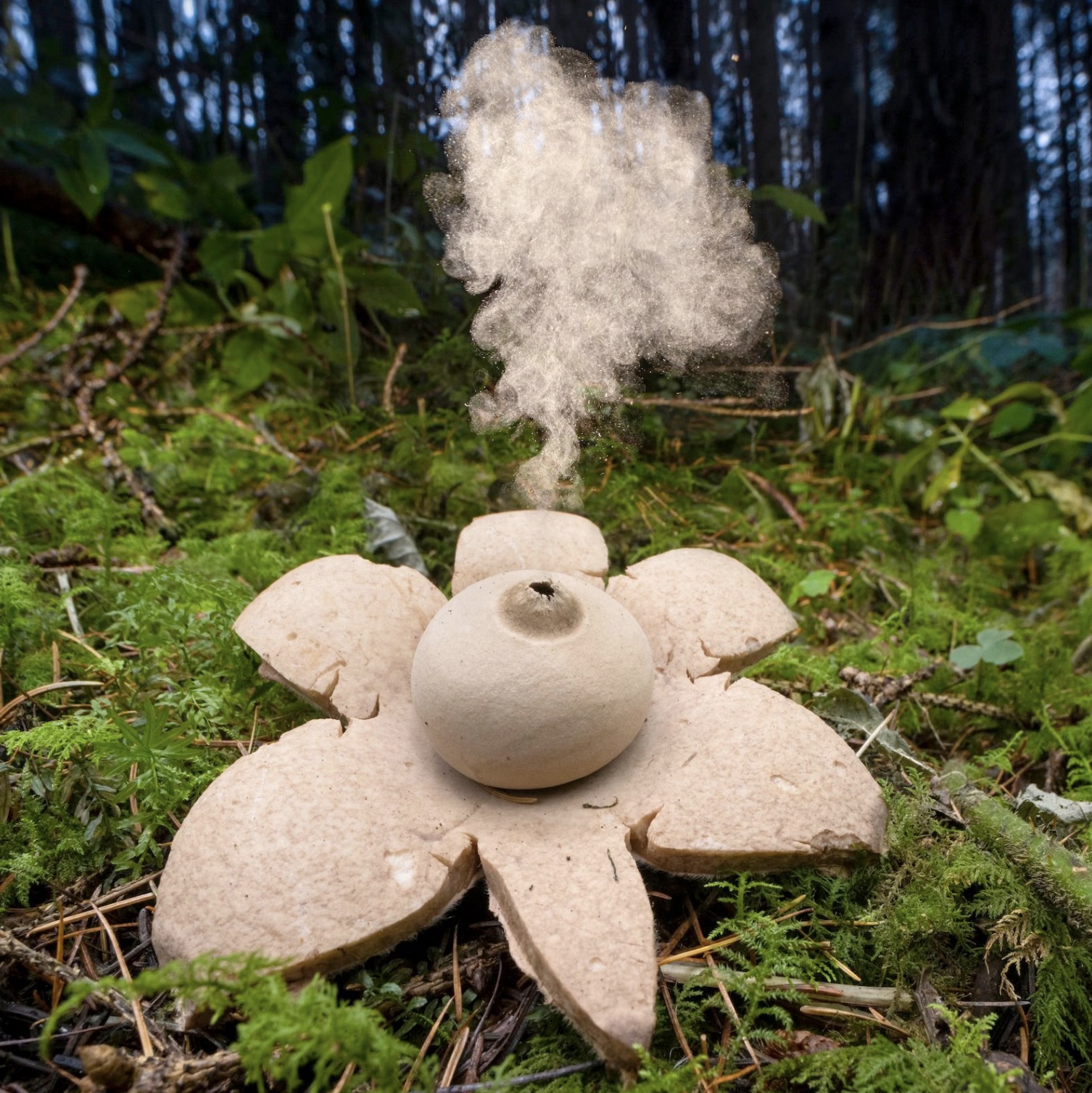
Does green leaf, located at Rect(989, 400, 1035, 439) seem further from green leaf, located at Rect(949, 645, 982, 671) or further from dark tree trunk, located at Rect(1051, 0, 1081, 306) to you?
dark tree trunk, located at Rect(1051, 0, 1081, 306)

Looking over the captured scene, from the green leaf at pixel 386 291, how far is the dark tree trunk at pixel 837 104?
1994 millimetres

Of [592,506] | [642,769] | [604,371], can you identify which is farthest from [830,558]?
[642,769]

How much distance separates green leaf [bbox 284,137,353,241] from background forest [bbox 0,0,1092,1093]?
0.02 metres

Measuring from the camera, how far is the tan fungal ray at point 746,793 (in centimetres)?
119

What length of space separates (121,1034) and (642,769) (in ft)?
2.76

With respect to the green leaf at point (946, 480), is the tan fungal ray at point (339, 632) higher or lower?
lower

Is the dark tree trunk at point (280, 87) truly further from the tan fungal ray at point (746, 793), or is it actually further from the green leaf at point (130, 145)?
the tan fungal ray at point (746, 793)

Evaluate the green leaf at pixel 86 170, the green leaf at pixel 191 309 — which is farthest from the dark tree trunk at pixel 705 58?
the green leaf at pixel 86 170

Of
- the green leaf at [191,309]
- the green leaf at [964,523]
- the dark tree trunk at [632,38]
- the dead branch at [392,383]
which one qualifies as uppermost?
the dark tree trunk at [632,38]

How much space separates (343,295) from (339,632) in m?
1.51

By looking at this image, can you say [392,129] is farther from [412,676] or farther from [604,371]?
[412,676]

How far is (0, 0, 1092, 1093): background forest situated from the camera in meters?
1.10

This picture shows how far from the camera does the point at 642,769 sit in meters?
1.38

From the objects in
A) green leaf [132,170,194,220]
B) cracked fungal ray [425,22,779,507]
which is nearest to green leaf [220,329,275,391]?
green leaf [132,170,194,220]
